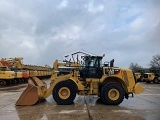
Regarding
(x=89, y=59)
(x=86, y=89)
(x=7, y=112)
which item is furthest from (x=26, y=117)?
(x=89, y=59)

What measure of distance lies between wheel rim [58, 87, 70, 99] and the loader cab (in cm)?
134

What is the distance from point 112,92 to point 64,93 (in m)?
2.30

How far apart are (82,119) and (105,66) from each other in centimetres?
533

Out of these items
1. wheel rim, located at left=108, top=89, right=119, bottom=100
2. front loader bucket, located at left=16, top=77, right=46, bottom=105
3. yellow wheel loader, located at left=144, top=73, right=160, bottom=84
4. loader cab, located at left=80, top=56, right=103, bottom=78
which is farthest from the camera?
yellow wheel loader, located at left=144, top=73, right=160, bottom=84

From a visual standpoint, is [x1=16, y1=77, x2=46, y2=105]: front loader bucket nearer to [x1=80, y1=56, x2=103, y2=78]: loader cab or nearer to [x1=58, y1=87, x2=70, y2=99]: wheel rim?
[x1=58, y1=87, x2=70, y2=99]: wheel rim

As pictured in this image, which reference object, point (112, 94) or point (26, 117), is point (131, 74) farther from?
point (26, 117)

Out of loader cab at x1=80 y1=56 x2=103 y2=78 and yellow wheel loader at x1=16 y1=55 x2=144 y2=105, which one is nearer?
yellow wheel loader at x1=16 y1=55 x2=144 y2=105

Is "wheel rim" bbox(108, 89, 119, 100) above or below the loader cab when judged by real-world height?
below

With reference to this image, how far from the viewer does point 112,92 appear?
13844mm

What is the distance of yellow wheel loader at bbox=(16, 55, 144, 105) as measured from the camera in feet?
44.7

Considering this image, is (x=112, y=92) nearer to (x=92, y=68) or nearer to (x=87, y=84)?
(x=87, y=84)

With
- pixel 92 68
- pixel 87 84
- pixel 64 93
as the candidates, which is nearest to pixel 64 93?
pixel 64 93

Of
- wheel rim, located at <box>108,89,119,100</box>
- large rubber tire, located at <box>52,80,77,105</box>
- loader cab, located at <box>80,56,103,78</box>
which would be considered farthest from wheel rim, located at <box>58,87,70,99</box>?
wheel rim, located at <box>108,89,119,100</box>

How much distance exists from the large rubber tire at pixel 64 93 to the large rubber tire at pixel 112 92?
141 cm
